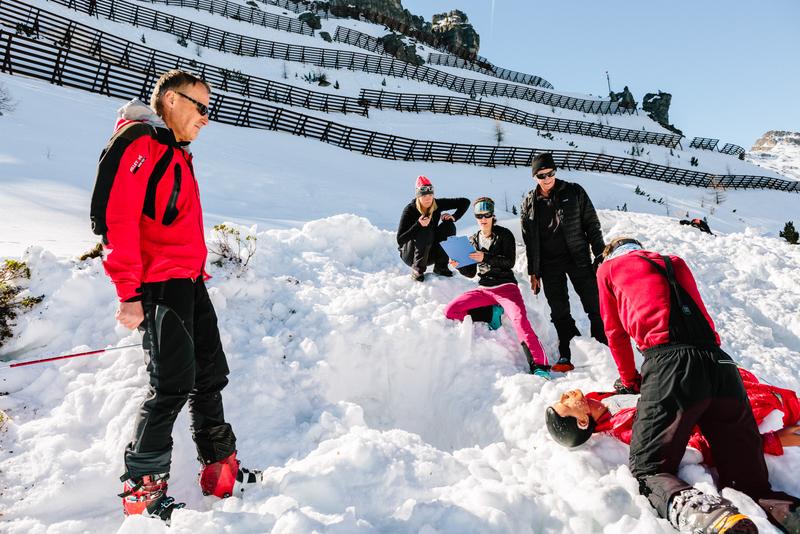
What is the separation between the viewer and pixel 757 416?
7.33ft

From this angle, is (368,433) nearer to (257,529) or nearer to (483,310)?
(257,529)

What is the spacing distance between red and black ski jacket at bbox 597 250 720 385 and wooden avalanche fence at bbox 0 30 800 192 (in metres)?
16.9

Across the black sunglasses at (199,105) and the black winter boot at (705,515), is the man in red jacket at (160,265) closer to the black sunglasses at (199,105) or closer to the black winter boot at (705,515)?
the black sunglasses at (199,105)

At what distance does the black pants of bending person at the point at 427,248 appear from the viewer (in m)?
4.84

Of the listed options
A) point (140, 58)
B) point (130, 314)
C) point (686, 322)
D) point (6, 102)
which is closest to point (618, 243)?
point (686, 322)

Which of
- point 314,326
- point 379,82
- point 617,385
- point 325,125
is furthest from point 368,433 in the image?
point 379,82

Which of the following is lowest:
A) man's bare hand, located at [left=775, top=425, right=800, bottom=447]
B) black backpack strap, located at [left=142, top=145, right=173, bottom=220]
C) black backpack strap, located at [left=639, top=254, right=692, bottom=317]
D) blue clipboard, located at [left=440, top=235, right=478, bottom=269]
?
blue clipboard, located at [left=440, top=235, right=478, bottom=269]

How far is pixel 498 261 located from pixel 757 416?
2266 millimetres

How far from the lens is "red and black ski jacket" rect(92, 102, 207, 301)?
67.5 inches

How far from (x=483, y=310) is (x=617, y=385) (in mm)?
1484

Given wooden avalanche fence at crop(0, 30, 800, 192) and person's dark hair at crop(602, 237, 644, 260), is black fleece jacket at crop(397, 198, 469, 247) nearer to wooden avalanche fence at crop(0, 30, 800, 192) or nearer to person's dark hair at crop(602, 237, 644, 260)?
person's dark hair at crop(602, 237, 644, 260)

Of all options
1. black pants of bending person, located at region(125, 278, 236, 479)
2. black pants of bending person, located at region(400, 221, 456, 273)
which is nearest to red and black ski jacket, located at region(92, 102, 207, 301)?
black pants of bending person, located at region(125, 278, 236, 479)

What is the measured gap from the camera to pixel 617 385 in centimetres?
288

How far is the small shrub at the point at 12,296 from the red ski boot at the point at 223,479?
7.05 feet
